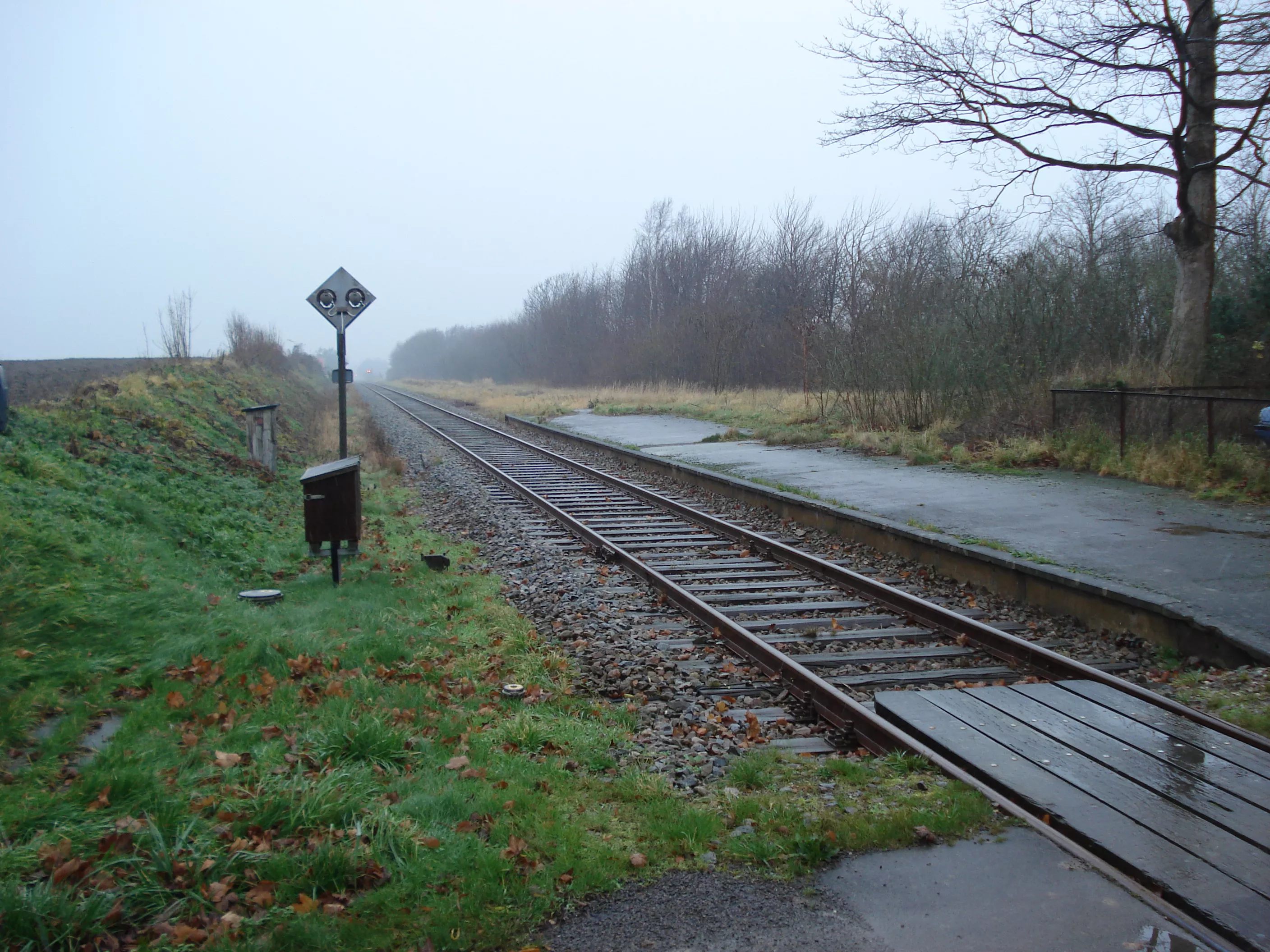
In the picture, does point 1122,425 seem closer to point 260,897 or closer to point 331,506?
point 331,506

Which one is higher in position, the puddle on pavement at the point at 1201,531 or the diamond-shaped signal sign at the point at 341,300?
the diamond-shaped signal sign at the point at 341,300

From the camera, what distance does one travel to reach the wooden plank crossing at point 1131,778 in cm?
314

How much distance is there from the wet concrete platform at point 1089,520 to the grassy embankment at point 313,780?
4.00 m

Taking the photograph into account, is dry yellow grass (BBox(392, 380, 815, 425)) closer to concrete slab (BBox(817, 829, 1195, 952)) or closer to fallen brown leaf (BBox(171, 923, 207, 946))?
concrete slab (BBox(817, 829, 1195, 952))

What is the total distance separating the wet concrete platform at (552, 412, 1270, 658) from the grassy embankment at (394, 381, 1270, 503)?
1.28 ft

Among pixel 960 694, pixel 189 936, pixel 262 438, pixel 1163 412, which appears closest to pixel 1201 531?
pixel 960 694

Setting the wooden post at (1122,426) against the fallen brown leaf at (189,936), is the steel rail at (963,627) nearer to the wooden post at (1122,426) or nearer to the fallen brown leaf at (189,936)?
the fallen brown leaf at (189,936)

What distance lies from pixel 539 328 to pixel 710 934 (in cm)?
7802

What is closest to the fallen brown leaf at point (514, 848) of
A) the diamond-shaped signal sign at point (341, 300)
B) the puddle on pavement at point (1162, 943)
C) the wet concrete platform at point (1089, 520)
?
the puddle on pavement at point (1162, 943)

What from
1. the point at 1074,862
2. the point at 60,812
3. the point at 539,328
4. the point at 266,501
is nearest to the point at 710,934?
the point at 1074,862

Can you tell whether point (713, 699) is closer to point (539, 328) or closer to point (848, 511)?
point (848, 511)

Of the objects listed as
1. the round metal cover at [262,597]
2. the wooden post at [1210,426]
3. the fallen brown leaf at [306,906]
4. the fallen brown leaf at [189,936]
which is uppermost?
the wooden post at [1210,426]

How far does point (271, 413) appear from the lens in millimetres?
16375

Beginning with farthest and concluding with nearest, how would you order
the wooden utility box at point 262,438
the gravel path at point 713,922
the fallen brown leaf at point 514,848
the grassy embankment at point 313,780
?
1. the wooden utility box at point 262,438
2. the fallen brown leaf at point 514,848
3. the grassy embankment at point 313,780
4. the gravel path at point 713,922
